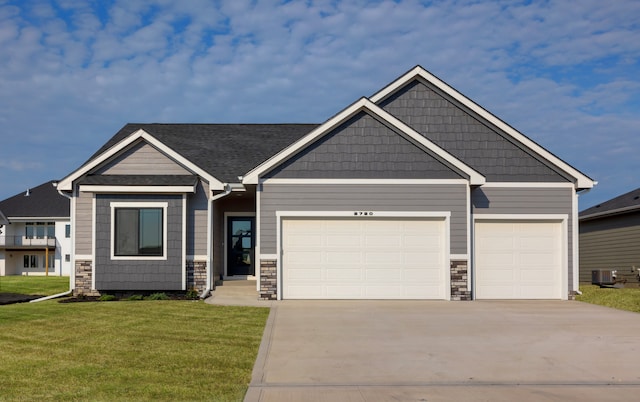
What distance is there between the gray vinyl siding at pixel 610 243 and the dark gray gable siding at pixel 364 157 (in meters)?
12.8

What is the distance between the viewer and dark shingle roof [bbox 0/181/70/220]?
45094 mm

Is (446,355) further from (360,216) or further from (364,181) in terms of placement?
(364,181)

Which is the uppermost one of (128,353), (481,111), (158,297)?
(481,111)

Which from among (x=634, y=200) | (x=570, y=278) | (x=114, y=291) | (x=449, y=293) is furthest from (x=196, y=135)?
(x=634, y=200)

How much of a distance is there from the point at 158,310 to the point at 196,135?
10.1 meters

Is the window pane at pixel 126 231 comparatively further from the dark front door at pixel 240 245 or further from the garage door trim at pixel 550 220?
the garage door trim at pixel 550 220

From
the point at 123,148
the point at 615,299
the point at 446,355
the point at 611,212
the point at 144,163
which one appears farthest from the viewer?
the point at 611,212

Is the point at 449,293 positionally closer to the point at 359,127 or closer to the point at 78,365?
the point at 359,127

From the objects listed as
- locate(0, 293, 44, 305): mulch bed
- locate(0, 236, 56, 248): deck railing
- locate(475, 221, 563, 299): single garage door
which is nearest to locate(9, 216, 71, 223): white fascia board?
locate(0, 236, 56, 248): deck railing

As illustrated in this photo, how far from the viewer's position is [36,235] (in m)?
45.9

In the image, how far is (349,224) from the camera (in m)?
17.0

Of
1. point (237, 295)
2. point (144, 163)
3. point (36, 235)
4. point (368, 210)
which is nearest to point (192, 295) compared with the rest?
point (237, 295)

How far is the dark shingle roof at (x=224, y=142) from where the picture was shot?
20078 millimetres

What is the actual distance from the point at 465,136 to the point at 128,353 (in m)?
12.5
